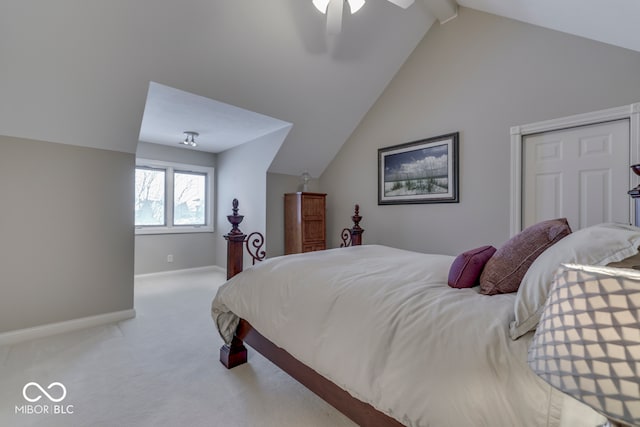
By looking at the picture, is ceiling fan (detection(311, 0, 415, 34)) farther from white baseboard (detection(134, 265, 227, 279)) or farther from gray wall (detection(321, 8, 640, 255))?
white baseboard (detection(134, 265, 227, 279))

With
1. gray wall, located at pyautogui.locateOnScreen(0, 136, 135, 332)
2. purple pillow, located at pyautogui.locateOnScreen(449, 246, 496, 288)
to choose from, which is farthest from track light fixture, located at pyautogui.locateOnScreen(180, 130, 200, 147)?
purple pillow, located at pyautogui.locateOnScreen(449, 246, 496, 288)

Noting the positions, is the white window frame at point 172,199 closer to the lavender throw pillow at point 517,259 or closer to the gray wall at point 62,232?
the gray wall at point 62,232

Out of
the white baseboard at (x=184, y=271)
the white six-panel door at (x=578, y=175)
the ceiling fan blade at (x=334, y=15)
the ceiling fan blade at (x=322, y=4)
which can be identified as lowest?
the white baseboard at (x=184, y=271)

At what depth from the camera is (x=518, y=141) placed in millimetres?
2697

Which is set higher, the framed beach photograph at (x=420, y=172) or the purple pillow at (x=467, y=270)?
the framed beach photograph at (x=420, y=172)

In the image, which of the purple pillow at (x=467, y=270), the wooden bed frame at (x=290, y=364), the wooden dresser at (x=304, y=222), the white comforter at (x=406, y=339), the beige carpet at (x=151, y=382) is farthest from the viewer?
the wooden dresser at (x=304, y=222)

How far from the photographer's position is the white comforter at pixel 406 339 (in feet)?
2.54

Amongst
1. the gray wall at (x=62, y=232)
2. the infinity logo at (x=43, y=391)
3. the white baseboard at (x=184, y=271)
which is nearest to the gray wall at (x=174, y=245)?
the white baseboard at (x=184, y=271)

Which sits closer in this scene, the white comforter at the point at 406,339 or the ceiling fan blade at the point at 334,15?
the white comforter at the point at 406,339

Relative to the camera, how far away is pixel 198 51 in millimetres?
2461

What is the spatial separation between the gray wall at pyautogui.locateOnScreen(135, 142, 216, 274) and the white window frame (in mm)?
72

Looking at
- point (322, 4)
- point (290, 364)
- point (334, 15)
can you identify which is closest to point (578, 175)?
point (334, 15)

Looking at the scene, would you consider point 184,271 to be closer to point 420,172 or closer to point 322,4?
point 420,172

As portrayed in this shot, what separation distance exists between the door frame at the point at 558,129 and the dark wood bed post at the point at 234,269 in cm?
262
